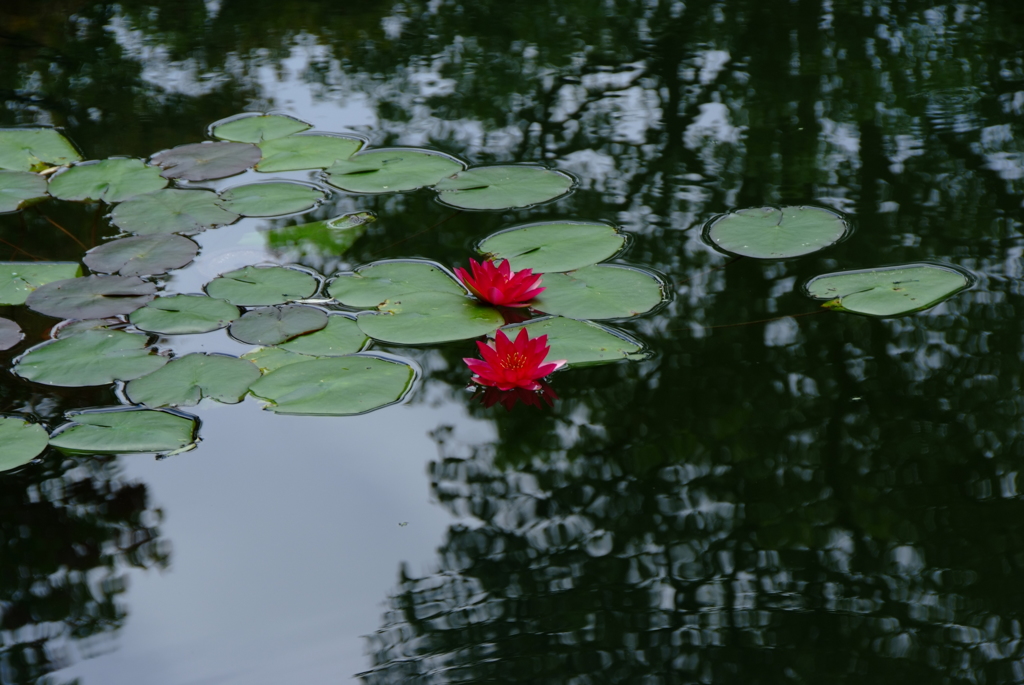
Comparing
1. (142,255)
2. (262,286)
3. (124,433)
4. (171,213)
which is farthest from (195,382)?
(171,213)

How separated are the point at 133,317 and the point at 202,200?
0.61 meters

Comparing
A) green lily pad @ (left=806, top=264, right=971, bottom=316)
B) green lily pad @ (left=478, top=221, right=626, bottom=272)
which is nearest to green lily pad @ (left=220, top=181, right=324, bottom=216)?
green lily pad @ (left=478, top=221, right=626, bottom=272)

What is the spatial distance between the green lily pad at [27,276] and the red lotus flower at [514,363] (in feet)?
3.68

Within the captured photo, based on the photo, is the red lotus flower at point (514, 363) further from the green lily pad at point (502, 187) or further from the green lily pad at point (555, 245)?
the green lily pad at point (502, 187)

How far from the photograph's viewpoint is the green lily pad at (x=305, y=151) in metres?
2.82

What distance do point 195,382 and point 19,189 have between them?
123 cm

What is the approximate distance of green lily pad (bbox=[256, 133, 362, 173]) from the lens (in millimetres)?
2824

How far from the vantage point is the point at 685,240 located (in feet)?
7.70

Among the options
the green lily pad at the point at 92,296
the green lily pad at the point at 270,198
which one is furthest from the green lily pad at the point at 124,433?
the green lily pad at the point at 270,198

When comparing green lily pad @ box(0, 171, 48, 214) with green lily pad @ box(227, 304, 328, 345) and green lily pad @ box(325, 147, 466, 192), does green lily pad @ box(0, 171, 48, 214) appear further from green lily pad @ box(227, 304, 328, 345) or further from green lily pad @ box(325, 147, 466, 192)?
green lily pad @ box(227, 304, 328, 345)

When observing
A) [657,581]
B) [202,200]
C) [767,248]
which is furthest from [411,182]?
[657,581]

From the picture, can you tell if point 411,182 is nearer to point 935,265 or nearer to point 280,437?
point 280,437

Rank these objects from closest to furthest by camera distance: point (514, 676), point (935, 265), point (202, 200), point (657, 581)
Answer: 1. point (514, 676)
2. point (657, 581)
3. point (935, 265)
4. point (202, 200)

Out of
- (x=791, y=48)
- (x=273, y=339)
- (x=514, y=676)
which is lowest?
(x=514, y=676)
